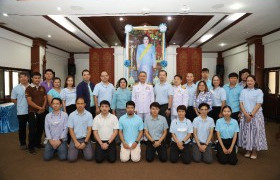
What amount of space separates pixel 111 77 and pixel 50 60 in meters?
2.86

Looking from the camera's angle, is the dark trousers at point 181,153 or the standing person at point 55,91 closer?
the dark trousers at point 181,153

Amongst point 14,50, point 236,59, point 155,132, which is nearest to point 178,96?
point 155,132

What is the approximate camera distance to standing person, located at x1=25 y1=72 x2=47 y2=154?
427cm

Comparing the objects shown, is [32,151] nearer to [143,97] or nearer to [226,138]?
[143,97]

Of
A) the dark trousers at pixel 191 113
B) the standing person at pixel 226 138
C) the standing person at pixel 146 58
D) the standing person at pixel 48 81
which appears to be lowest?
the standing person at pixel 226 138

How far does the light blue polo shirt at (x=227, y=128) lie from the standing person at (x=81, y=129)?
2.06 metres

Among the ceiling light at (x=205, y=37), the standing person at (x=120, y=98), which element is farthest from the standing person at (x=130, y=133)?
the ceiling light at (x=205, y=37)

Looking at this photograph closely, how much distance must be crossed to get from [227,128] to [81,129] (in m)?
2.32

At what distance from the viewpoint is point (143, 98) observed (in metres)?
4.56

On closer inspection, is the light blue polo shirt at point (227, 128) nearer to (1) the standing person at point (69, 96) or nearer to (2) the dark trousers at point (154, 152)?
(2) the dark trousers at point (154, 152)

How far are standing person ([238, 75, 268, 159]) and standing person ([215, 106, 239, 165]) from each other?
1.25 feet

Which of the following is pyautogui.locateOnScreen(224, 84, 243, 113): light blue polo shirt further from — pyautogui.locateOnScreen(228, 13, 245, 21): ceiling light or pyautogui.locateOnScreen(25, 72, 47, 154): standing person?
pyautogui.locateOnScreen(25, 72, 47, 154): standing person

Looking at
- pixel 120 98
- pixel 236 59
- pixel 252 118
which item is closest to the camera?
pixel 252 118

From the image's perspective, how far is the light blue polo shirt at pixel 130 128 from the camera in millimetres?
3855
